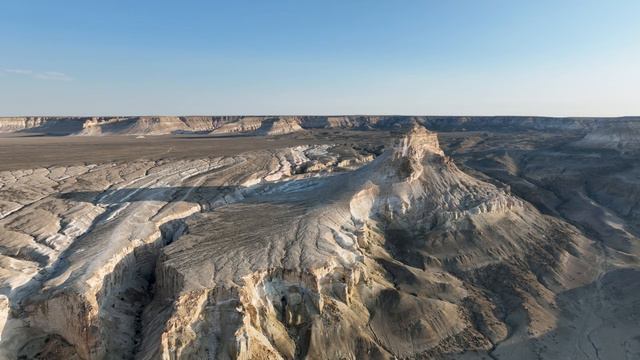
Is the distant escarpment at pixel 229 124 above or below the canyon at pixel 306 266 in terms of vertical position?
above

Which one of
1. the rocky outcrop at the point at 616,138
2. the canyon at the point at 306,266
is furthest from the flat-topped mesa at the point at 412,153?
the rocky outcrop at the point at 616,138

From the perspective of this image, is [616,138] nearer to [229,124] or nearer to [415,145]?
[415,145]

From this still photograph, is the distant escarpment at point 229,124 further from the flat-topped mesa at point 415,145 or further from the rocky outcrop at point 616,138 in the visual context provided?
the flat-topped mesa at point 415,145

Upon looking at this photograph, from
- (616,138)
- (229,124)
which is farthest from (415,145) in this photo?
(229,124)

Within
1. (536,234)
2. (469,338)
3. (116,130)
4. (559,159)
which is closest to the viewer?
(469,338)

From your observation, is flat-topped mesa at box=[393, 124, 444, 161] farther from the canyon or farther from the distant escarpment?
the distant escarpment

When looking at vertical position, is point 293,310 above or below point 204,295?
below

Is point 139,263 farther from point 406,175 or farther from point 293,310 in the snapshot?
point 406,175

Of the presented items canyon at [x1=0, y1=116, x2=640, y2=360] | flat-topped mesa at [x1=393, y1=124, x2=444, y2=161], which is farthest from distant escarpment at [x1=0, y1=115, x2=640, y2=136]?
flat-topped mesa at [x1=393, y1=124, x2=444, y2=161]

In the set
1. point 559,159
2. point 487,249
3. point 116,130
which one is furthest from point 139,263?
point 116,130
